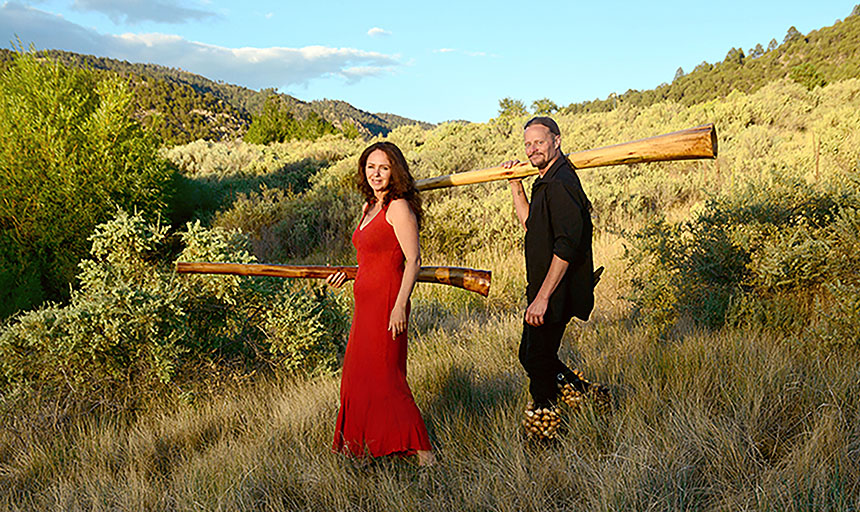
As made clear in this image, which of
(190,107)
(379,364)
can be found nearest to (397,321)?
(379,364)

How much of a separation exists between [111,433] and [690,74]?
42.2m

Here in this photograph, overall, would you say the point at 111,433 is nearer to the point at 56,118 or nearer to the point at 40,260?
the point at 40,260

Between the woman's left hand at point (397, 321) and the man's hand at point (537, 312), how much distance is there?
678mm

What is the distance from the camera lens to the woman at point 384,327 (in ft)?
10.3

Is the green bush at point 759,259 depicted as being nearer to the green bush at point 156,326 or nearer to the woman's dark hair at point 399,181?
the woman's dark hair at point 399,181

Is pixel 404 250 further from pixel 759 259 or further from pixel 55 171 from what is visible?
pixel 55 171

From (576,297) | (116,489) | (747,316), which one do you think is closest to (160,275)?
(116,489)

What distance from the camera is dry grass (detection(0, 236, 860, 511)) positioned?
2619 millimetres

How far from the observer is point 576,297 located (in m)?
2.96

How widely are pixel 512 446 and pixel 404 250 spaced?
121 cm

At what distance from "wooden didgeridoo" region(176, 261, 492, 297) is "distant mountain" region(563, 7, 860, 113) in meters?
28.0

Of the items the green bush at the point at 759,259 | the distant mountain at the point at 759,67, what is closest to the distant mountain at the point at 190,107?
the distant mountain at the point at 759,67

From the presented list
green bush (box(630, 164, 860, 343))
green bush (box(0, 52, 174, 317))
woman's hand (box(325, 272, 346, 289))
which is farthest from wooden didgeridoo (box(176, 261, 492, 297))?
green bush (box(0, 52, 174, 317))

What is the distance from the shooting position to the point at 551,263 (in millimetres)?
2848
